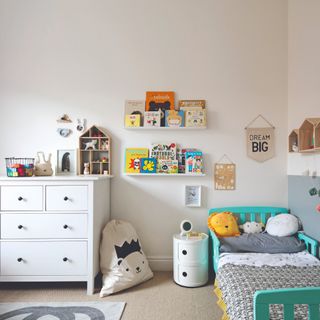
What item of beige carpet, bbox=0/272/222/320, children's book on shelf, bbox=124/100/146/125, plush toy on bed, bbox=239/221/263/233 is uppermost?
children's book on shelf, bbox=124/100/146/125

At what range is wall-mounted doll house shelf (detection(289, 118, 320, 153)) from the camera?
2.00m

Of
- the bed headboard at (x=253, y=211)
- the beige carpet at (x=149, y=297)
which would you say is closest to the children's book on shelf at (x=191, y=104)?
the bed headboard at (x=253, y=211)

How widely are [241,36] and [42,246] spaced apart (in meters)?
2.80

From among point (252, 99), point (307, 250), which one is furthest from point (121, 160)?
point (307, 250)

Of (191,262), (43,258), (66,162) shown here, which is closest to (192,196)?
(191,262)

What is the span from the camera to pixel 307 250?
2113mm

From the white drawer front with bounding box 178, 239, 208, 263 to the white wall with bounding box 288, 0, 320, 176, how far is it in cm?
119

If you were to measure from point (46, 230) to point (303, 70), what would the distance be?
9.03 feet

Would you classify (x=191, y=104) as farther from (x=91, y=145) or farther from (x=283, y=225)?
(x=283, y=225)

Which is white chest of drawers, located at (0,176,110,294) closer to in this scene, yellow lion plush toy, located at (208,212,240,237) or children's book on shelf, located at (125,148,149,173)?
children's book on shelf, located at (125,148,149,173)

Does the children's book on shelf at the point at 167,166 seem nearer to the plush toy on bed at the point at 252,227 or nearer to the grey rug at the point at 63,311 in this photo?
the plush toy on bed at the point at 252,227

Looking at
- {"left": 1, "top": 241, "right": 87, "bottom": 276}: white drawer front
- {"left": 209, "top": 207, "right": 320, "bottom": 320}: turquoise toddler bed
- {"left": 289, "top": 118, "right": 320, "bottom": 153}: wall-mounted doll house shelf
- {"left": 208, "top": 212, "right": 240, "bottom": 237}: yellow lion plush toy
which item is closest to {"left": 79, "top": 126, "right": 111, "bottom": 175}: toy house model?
{"left": 1, "top": 241, "right": 87, "bottom": 276}: white drawer front

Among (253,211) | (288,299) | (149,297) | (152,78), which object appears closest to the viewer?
(288,299)

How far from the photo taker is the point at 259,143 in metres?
2.54
